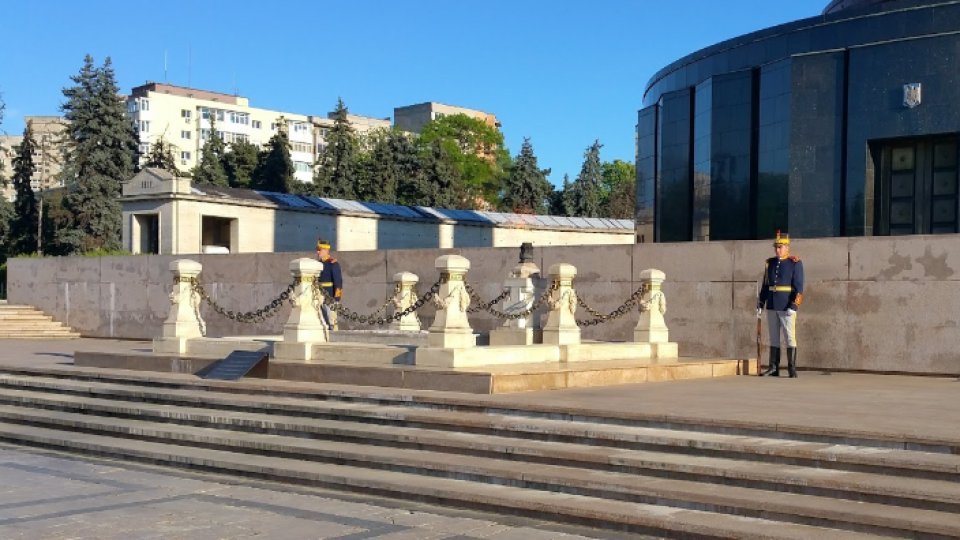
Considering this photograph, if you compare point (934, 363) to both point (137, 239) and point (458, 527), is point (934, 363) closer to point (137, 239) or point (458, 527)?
point (458, 527)

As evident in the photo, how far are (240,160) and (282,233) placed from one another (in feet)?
87.6

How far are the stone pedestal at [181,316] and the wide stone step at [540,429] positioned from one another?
214 centimetres

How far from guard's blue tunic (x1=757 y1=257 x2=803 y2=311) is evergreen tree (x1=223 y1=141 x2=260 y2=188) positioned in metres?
49.3

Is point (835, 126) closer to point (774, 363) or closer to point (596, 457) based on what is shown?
point (774, 363)

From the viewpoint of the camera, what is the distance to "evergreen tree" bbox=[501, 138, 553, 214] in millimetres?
71375

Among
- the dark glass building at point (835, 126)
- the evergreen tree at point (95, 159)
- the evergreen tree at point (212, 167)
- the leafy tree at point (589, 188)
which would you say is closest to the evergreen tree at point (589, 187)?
the leafy tree at point (589, 188)

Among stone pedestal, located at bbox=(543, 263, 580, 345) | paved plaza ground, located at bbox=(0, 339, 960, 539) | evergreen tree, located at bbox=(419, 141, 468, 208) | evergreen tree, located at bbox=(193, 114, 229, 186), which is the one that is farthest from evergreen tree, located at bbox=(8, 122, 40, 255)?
paved plaza ground, located at bbox=(0, 339, 960, 539)

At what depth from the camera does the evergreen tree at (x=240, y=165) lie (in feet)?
197

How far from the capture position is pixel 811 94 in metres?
20.7

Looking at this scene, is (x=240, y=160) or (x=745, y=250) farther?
(x=240, y=160)

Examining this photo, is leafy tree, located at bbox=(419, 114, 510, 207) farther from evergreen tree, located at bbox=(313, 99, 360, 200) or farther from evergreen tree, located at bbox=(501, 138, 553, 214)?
evergreen tree, located at bbox=(313, 99, 360, 200)

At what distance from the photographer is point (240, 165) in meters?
60.5

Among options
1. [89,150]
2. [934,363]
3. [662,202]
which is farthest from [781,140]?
[89,150]

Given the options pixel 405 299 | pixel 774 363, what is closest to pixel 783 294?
pixel 774 363
